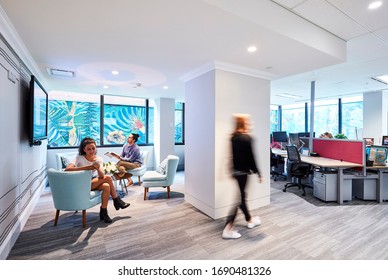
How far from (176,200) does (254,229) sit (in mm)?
1675

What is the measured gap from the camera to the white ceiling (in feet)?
5.93

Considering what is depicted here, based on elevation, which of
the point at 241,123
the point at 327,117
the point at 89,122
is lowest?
the point at 241,123

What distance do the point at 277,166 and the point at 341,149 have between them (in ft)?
6.41

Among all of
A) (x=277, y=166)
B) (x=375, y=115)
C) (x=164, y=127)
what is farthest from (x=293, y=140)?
(x=164, y=127)

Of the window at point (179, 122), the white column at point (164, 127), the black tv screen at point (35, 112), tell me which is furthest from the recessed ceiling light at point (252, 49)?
the window at point (179, 122)

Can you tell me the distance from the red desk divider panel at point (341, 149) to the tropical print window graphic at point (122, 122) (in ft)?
17.3

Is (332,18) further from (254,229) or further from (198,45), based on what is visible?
(254,229)

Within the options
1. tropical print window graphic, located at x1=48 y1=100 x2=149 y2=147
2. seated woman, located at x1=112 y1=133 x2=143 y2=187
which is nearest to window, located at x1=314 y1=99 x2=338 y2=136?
tropical print window graphic, located at x1=48 y1=100 x2=149 y2=147

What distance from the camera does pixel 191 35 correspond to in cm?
222

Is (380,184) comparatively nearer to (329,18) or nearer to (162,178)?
(329,18)

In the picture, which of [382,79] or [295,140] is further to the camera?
[295,140]

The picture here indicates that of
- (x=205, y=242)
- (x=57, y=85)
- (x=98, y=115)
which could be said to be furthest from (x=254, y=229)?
(x=98, y=115)

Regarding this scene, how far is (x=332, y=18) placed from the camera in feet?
7.73

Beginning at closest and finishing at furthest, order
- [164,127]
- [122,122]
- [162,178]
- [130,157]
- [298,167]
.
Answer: [162,178], [298,167], [130,157], [164,127], [122,122]
